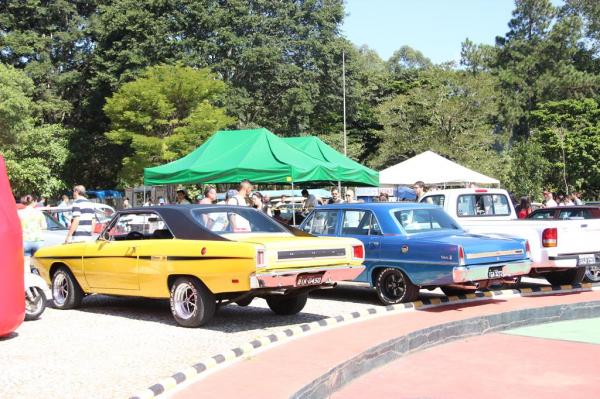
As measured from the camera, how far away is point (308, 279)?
8719mm

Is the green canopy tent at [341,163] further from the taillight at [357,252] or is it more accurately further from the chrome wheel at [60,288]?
the chrome wheel at [60,288]

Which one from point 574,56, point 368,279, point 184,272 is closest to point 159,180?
point 368,279

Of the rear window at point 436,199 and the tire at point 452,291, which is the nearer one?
the tire at point 452,291

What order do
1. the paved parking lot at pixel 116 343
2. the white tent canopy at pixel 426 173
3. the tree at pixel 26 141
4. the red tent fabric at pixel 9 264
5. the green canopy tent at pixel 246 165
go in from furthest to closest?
the tree at pixel 26 141
the white tent canopy at pixel 426 173
the green canopy tent at pixel 246 165
the red tent fabric at pixel 9 264
the paved parking lot at pixel 116 343

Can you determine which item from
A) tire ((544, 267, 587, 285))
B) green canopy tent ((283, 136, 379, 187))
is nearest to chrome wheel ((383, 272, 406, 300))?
tire ((544, 267, 587, 285))

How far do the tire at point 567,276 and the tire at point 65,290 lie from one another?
8003mm

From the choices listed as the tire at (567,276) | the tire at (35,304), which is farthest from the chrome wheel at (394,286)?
the tire at (35,304)

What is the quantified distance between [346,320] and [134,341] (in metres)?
2.69

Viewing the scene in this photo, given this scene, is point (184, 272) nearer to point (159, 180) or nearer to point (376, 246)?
point (376, 246)

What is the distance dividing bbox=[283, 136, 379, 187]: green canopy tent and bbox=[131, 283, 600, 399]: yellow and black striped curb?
19.0 ft


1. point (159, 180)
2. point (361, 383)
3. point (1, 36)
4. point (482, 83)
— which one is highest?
point (1, 36)

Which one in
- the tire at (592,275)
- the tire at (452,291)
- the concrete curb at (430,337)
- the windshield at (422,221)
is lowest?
the concrete curb at (430,337)

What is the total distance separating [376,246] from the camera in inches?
429

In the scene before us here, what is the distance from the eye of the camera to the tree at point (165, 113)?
136 feet
